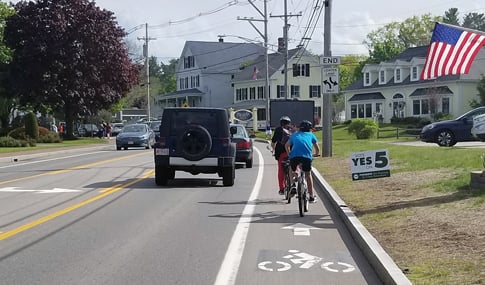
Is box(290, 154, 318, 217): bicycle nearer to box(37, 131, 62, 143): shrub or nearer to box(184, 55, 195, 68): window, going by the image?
box(37, 131, 62, 143): shrub

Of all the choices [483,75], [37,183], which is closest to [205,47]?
[483,75]

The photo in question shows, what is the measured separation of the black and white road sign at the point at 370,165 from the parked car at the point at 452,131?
13.6 meters

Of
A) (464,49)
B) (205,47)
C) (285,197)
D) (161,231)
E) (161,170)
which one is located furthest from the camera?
(205,47)

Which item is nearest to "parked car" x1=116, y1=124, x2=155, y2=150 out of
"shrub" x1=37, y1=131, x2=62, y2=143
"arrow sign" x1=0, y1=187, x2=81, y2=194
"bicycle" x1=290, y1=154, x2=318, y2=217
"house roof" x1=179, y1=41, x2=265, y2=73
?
"shrub" x1=37, y1=131, x2=62, y2=143

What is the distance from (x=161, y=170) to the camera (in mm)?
19484

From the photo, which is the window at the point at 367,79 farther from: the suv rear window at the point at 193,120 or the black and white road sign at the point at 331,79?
the suv rear window at the point at 193,120

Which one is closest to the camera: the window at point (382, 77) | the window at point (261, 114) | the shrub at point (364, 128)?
the shrub at point (364, 128)

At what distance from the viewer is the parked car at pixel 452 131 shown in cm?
2908

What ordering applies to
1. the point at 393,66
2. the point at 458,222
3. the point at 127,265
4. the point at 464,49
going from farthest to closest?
the point at 393,66, the point at 464,49, the point at 458,222, the point at 127,265

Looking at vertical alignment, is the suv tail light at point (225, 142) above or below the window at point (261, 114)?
below

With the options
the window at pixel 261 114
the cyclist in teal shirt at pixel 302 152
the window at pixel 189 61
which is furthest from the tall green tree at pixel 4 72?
the cyclist in teal shirt at pixel 302 152

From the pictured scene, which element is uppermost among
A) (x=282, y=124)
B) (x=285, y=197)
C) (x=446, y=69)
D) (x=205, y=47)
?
(x=205, y=47)

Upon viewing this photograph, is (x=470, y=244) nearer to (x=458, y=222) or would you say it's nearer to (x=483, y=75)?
(x=458, y=222)

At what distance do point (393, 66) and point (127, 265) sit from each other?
6526cm
